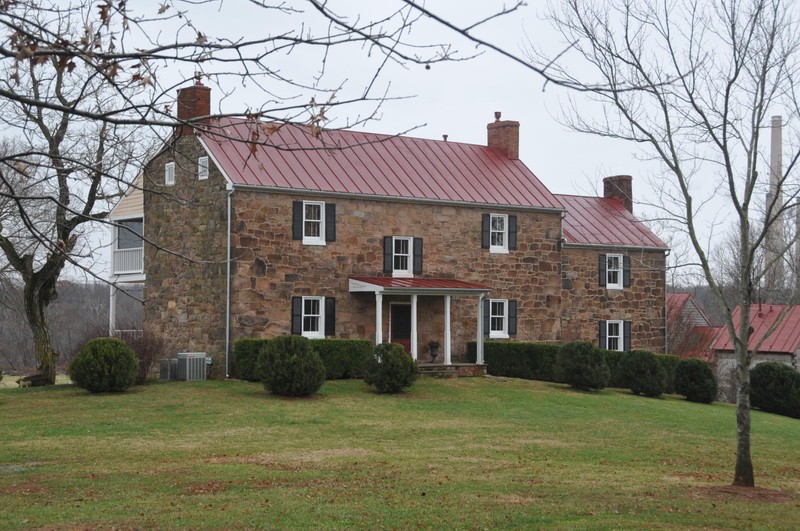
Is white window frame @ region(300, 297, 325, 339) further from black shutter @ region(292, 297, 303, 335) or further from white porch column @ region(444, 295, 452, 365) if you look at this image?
white porch column @ region(444, 295, 452, 365)

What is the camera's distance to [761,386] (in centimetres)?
2980

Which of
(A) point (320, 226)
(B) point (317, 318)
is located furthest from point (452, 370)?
(A) point (320, 226)

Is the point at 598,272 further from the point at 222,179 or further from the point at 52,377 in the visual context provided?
the point at 52,377

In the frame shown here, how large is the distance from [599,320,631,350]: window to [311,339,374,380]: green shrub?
37.9ft

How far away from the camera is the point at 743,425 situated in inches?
514

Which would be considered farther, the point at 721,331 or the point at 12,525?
the point at 721,331

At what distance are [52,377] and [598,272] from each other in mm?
18031

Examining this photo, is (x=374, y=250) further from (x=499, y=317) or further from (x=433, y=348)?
(x=499, y=317)

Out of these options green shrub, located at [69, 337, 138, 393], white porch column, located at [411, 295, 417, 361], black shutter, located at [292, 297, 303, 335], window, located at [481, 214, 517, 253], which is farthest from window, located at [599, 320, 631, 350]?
green shrub, located at [69, 337, 138, 393]

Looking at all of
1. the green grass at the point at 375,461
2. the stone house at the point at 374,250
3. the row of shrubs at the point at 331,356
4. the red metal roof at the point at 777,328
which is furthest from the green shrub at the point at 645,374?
the row of shrubs at the point at 331,356

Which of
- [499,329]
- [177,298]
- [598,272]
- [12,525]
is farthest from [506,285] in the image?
[12,525]

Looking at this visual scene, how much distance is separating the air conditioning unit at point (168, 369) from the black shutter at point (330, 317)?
4108 mm

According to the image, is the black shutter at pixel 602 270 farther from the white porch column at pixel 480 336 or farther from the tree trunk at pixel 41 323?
the tree trunk at pixel 41 323

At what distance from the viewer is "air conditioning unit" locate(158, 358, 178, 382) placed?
27.1 meters
